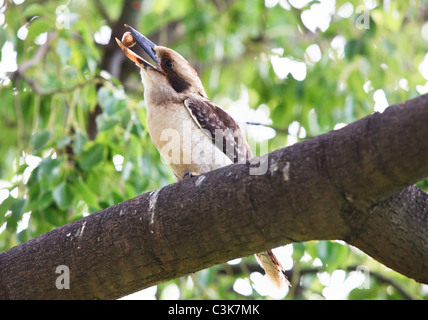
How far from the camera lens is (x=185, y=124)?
386 centimetres

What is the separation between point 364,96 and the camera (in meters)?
5.29

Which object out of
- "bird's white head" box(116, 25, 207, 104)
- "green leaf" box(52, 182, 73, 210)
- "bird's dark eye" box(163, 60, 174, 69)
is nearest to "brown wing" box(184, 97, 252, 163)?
"bird's white head" box(116, 25, 207, 104)

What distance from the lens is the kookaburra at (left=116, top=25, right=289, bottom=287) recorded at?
12.4ft

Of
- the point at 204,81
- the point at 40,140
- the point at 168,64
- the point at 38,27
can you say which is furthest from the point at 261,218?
the point at 204,81

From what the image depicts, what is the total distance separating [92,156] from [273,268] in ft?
4.41

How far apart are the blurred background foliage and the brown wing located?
0.23 meters

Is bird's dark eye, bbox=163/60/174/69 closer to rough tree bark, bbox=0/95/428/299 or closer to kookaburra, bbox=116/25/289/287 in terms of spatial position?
kookaburra, bbox=116/25/289/287

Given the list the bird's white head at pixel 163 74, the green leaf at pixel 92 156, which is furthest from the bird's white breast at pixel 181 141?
the green leaf at pixel 92 156

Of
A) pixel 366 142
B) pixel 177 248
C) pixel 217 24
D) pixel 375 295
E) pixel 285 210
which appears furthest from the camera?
pixel 217 24

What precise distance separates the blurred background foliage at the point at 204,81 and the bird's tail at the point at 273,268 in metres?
0.65

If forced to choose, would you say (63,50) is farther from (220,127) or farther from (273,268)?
(273,268)
